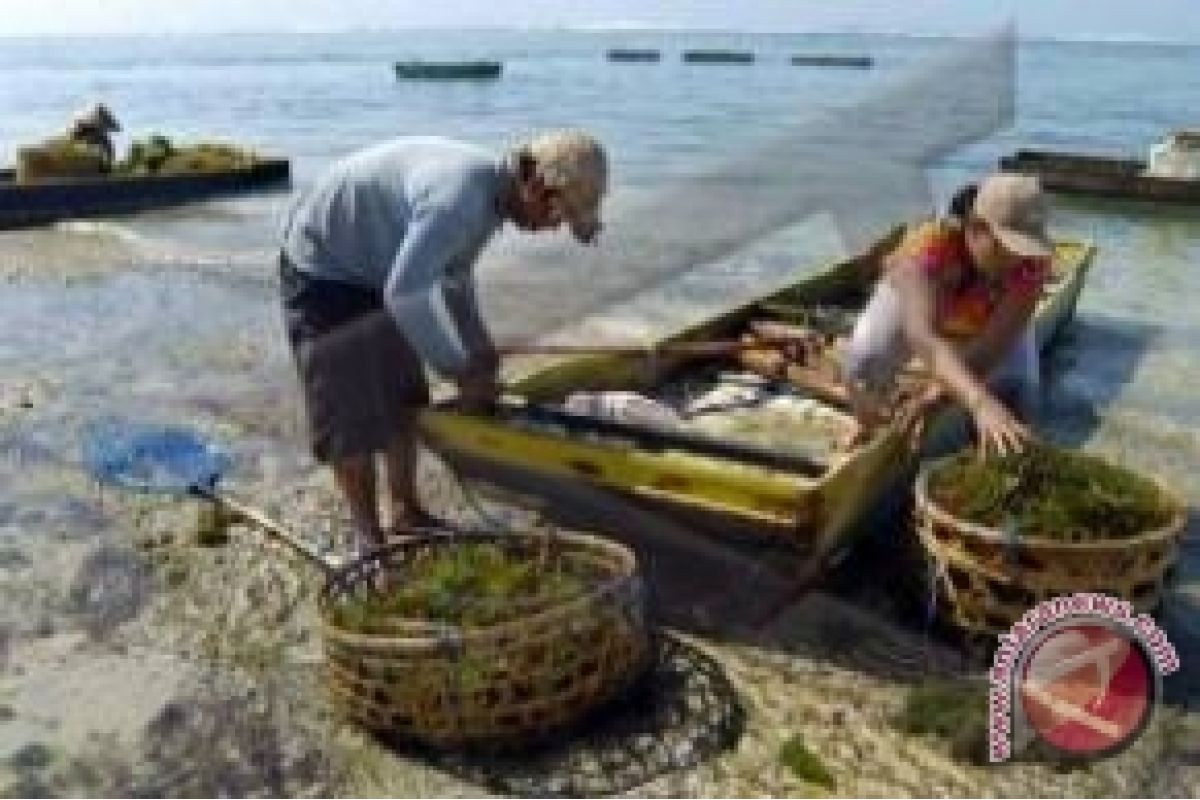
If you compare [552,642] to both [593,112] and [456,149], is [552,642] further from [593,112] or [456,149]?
[593,112]

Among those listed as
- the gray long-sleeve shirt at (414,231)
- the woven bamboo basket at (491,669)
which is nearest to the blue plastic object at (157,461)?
the gray long-sleeve shirt at (414,231)

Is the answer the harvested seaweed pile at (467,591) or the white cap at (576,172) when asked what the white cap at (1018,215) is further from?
the harvested seaweed pile at (467,591)

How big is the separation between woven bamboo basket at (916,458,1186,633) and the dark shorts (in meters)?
2.17

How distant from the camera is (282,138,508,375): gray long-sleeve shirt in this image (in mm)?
4984

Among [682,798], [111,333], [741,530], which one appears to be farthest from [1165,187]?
[682,798]

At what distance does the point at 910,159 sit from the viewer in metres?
14.4

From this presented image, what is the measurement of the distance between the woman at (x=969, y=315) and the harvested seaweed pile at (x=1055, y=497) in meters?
0.14

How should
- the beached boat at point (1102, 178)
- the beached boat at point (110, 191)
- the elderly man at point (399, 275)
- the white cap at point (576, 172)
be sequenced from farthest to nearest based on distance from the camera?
1. the beached boat at point (1102, 178)
2. the beached boat at point (110, 191)
3. the elderly man at point (399, 275)
4. the white cap at point (576, 172)

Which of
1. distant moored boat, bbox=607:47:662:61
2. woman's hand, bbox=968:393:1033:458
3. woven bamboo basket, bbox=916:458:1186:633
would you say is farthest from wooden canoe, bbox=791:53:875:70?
woman's hand, bbox=968:393:1033:458

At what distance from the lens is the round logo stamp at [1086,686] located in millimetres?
4793

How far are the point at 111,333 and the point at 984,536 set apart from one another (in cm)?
800

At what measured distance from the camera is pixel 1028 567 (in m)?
5.06

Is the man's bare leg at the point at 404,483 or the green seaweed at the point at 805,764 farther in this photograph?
the man's bare leg at the point at 404,483

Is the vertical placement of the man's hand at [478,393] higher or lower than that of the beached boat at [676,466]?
higher
